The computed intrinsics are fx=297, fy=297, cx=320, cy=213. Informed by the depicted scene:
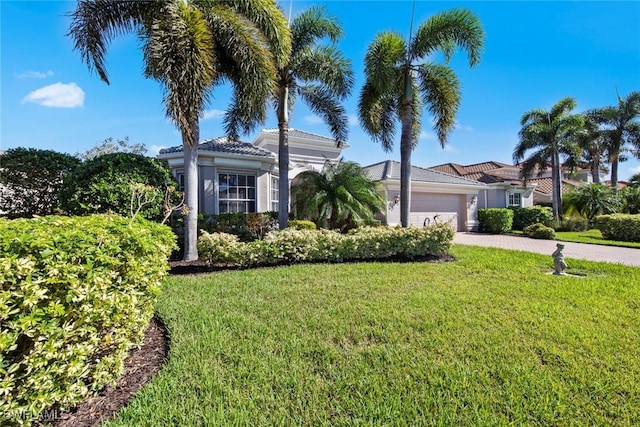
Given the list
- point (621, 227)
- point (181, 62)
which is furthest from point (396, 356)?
point (621, 227)

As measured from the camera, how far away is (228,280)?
768 cm

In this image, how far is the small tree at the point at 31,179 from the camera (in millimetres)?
9844

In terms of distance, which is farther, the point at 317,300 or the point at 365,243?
the point at 365,243

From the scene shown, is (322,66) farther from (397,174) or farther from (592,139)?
(592,139)

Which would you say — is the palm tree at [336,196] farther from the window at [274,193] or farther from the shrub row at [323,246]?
the shrub row at [323,246]

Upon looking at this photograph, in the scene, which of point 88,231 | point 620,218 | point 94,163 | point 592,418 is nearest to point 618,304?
point 592,418

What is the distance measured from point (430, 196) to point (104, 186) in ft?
64.1

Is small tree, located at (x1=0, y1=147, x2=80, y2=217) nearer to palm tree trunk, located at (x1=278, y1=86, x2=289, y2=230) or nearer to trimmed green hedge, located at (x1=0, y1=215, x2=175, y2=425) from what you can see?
palm tree trunk, located at (x1=278, y1=86, x2=289, y2=230)

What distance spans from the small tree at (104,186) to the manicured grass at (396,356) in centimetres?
464

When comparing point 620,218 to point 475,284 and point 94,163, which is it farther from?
point 94,163

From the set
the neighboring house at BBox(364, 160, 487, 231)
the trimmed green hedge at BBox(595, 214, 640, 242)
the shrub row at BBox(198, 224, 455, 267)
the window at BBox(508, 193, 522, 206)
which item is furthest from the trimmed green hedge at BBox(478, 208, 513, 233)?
the shrub row at BBox(198, 224, 455, 267)

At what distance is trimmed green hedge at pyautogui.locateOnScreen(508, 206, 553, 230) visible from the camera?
22.7 m

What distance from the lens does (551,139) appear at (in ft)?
75.6

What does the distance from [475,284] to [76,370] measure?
758 cm
